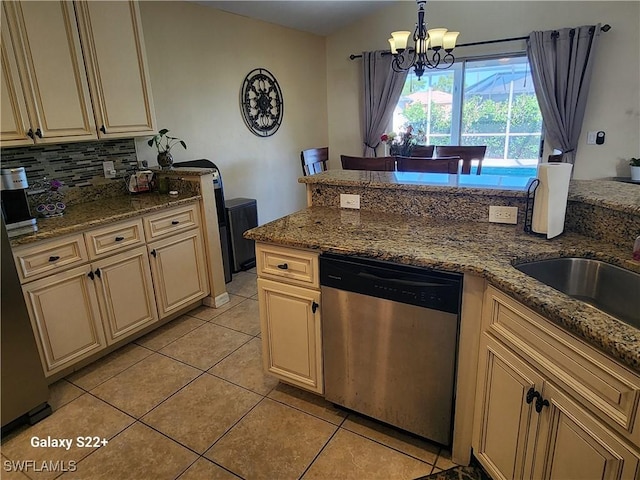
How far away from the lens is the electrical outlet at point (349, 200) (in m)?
2.28

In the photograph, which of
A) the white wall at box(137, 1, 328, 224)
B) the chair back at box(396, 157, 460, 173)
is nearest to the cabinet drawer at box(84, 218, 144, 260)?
the white wall at box(137, 1, 328, 224)

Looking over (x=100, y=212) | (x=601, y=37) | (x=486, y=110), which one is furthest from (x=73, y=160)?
(x=601, y=37)

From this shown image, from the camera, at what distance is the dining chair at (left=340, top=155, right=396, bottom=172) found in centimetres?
323

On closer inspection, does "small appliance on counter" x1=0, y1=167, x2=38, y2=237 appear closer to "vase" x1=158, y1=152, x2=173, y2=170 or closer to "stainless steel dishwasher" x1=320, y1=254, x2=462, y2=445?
"vase" x1=158, y1=152, x2=173, y2=170

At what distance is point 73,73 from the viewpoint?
2367 mm

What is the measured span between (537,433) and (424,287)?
0.58 metres

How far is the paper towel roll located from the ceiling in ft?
10.8

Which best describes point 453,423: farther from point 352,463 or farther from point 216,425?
point 216,425

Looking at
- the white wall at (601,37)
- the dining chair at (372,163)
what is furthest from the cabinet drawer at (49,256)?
the white wall at (601,37)

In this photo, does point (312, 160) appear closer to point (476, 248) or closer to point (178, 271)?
point (178, 271)

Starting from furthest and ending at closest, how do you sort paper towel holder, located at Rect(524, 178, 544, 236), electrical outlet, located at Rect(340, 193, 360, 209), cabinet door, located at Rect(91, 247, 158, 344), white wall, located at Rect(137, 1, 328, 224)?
white wall, located at Rect(137, 1, 328, 224) → cabinet door, located at Rect(91, 247, 158, 344) → electrical outlet, located at Rect(340, 193, 360, 209) → paper towel holder, located at Rect(524, 178, 544, 236)

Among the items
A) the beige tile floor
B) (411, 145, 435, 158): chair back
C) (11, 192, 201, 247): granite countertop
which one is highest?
(411, 145, 435, 158): chair back

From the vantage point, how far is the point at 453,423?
1642 millimetres

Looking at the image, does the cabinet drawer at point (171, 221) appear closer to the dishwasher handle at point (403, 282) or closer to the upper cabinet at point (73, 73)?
the upper cabinet at point (73, 73)
